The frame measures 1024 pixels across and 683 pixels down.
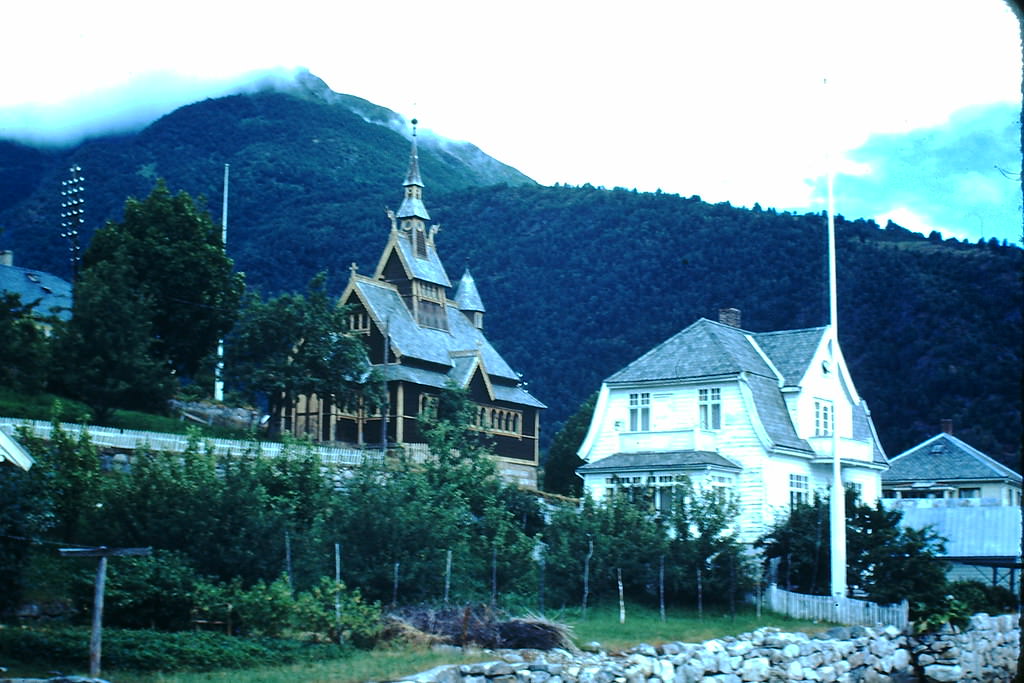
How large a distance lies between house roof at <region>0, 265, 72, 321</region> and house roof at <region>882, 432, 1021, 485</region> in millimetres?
39377

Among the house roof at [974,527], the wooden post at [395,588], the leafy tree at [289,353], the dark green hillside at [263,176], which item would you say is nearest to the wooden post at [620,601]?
the wooden post at [395,588]

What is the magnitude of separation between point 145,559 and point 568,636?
7.93 meters

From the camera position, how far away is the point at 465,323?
64938mm

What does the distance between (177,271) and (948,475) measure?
121ft

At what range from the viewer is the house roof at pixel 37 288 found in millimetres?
56281

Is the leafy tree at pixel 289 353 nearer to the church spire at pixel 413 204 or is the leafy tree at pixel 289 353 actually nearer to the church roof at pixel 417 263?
the church roof at pixel 417 263

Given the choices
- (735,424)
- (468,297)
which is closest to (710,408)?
(735,424)

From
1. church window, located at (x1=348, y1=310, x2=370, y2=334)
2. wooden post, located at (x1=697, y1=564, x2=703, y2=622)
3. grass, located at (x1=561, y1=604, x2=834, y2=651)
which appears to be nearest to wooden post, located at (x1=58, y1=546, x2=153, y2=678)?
grass, located at (x1=561, y1=604, x2=834, y2=651)

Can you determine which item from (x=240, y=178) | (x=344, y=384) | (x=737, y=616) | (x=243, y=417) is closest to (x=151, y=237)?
(x=243, y=417)

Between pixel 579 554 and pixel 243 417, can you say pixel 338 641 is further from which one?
pixel 243 417

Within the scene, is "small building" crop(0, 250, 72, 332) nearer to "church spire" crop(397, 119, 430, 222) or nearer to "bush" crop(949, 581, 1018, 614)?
"church spire" crop(397, 119, 430, 222)

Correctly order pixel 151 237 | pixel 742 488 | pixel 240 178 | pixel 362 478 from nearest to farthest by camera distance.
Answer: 1. pixel 362 478
2. pixel 742 488
3. pixel 151 237
4. pixel 240 178

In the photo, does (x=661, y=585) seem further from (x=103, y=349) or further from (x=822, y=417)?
(x=103, y=349)

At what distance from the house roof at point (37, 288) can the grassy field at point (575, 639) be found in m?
35.1
